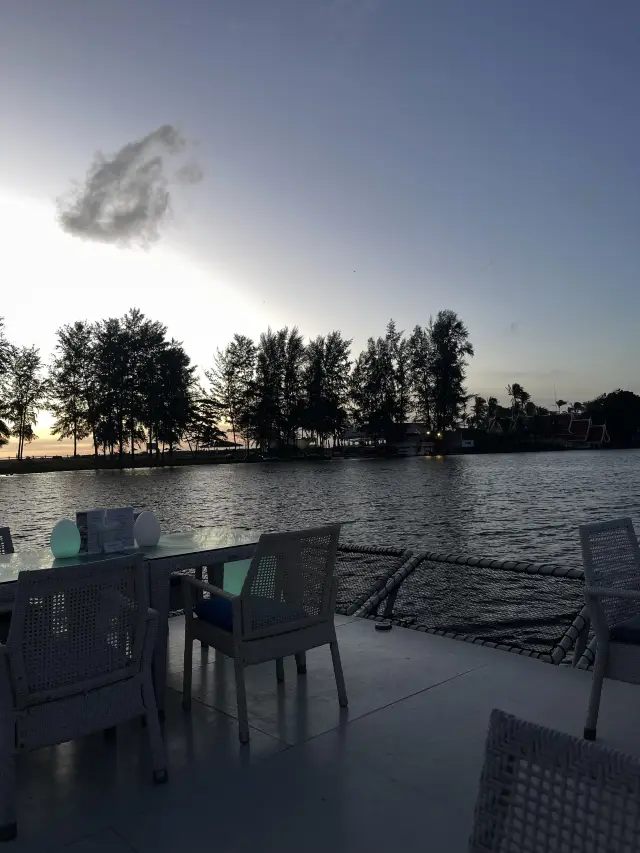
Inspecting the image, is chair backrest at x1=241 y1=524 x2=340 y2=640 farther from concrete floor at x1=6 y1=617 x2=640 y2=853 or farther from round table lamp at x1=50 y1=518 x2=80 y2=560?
round table lamp at x1=50 y1=518 x2=80 y2=560

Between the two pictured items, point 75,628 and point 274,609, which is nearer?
point 75,628

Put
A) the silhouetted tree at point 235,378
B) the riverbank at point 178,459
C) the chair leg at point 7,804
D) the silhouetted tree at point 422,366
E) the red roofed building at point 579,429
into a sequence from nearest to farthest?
the chair leg at point 7,804
the riverbank at point 178,459
the silhouetted tree at point 235,378
the silhouetted tree at point 422,366
the red roofed building at point 579,429

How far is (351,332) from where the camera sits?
197 feet

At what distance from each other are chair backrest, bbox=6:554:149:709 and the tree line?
157 feet

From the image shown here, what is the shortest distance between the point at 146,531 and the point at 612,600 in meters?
2.11

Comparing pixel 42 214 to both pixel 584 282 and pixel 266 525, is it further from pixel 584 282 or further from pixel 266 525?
pixel 584 282

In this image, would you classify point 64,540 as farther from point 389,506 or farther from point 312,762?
point 389,506

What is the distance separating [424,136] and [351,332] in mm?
44639

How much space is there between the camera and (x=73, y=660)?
192 cm

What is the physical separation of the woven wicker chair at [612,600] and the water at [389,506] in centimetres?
888

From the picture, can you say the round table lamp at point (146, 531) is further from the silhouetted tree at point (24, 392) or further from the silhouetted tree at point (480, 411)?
the silhouetted tree at point (480, 411)

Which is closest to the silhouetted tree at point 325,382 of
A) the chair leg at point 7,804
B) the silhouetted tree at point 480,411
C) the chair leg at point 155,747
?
the silhouetted tree at point 480,411

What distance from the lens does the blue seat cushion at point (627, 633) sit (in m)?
2.32

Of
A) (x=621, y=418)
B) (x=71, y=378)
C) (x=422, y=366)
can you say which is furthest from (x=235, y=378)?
(x=621, y=418)
